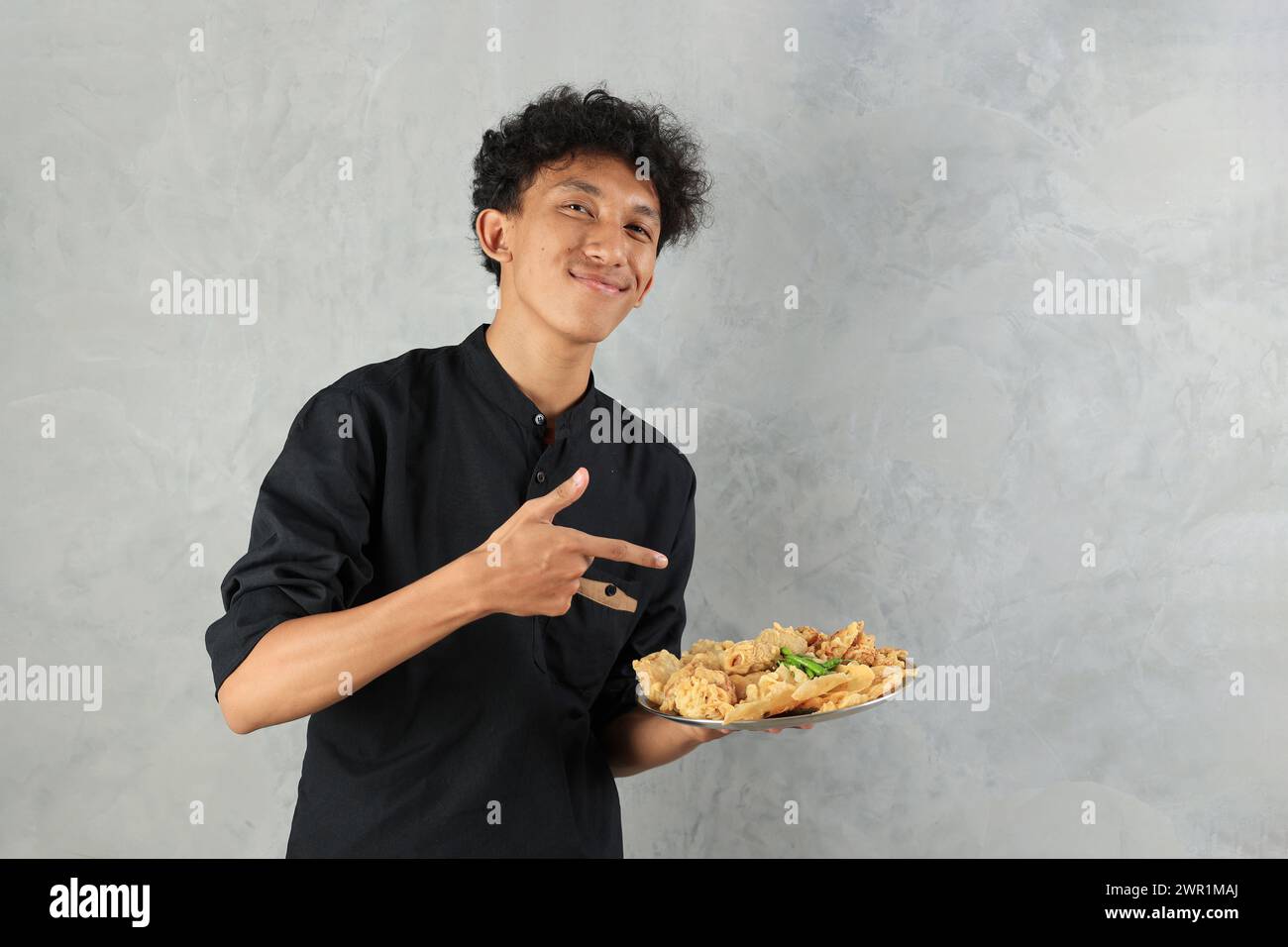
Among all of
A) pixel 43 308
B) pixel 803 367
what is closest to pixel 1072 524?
pixel 803 367

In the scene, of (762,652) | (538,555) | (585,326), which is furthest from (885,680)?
(585,326)

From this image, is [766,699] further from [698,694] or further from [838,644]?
[838,644]

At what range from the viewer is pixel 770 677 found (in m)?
1.48

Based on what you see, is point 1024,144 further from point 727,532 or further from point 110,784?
point 110,784

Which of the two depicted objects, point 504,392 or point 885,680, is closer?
point 885,680

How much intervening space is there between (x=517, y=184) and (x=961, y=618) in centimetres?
126

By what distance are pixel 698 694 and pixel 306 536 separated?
1.93 ft

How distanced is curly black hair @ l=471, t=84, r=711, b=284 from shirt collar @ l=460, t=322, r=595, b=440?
25 centimetres

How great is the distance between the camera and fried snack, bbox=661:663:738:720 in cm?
146

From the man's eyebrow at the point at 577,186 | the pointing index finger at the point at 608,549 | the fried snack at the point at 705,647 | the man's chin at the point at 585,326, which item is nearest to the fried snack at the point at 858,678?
the fried snack at the point at 705,647

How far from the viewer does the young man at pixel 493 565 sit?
134 centimetres

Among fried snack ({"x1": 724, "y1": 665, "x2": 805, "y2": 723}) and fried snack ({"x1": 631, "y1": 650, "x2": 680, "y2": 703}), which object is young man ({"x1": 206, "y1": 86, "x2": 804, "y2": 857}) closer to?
fried snack ({"x1": 631, "y1": 650, "x2": 680, "y2": 703})

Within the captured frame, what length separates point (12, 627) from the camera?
2.17m

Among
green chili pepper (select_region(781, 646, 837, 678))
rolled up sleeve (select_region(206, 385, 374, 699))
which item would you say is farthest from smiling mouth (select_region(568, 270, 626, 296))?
green chili pepper (select_region(781, 646, 837, 678))
